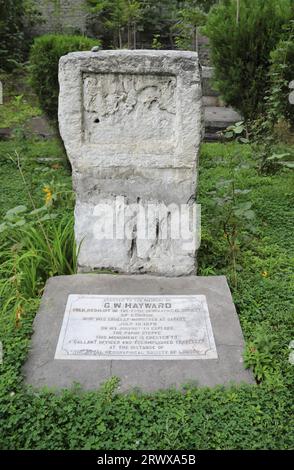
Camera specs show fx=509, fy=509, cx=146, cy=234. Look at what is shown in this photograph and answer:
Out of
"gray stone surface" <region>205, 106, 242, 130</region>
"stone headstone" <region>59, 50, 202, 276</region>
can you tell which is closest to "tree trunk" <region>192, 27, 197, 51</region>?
"gray stone surface" <region>205, 106, 242, 130</region>

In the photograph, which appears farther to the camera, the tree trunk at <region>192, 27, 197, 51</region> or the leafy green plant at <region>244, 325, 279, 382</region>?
the tree trunk at <region>192, 27, 197, 51</region>

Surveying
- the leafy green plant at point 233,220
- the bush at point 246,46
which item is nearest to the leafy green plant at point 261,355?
the leafy green plant at point 233,220

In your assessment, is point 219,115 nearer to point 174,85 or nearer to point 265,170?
point 265,170

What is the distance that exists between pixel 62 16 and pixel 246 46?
6.36 m

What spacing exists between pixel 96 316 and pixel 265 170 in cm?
304

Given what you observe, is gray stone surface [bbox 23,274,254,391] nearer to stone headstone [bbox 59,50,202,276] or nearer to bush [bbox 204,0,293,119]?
stone headstone [bbox 59,50,202,276]

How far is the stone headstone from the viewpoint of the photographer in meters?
2.85

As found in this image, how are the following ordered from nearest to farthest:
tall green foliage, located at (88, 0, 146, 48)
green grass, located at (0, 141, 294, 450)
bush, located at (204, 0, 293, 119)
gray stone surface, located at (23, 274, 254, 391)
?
green grass, located at (0, 141, 294, 450), gray stone surface, located at (23, 274, 254, 391), bush, located at (204, 0, 293, 119), tall green foliage, located at (88, 0, 146, 48)

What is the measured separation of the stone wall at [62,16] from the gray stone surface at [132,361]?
9.01m

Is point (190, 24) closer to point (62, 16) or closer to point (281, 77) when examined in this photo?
point (62, 16)

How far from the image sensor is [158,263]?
316 cm

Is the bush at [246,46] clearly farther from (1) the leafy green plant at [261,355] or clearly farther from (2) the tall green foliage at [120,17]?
(1) the leafy green plant at [261,355]

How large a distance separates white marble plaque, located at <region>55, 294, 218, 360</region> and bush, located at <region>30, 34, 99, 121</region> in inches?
130
